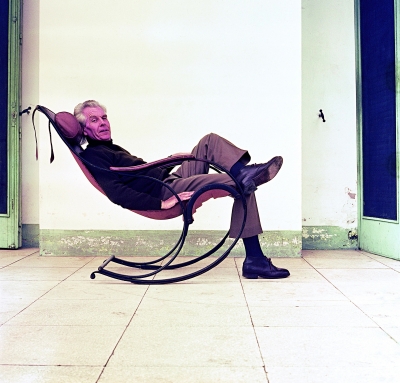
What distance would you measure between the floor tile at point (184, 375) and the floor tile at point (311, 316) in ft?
1.78

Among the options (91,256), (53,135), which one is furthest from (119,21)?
(91,256)

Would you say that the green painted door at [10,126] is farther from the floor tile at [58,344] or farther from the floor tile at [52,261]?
the floor tile at [58,344]

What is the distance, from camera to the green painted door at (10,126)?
4.35 meters

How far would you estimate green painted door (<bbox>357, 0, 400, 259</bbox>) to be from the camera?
3.80 m

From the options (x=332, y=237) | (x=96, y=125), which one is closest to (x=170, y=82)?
(x=96, y=125)

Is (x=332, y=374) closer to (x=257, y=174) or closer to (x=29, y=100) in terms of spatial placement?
(x=257, y=174)

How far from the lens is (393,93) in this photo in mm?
3805

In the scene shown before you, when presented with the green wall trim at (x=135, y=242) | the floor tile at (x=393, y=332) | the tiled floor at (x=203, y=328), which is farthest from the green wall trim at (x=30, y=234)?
the floor tile at (x=393, y=332)

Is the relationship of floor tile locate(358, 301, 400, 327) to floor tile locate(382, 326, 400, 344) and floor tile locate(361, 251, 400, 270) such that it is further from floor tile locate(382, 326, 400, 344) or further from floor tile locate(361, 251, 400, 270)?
floor tile locate(361, 251, 400, 270)

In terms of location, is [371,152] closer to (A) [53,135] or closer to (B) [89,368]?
(A) [53,135]

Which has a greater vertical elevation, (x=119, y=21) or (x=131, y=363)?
(x=119, y=21)

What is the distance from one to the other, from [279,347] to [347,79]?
3179mm

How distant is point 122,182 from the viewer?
288 centimetres

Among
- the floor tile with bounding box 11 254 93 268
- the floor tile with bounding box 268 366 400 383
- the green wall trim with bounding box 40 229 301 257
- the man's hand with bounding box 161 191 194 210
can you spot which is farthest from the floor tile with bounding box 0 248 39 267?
the floor tile with bounding box 268 366 400 383
